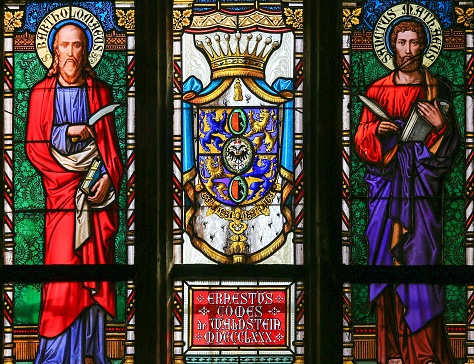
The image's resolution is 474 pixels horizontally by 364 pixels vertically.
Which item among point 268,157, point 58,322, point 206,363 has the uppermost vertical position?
point 268,157

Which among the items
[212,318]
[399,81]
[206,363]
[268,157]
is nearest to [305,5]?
[399,81]

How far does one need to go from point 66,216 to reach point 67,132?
47cm

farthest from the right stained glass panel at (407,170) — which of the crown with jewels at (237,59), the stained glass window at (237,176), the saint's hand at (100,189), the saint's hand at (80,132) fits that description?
the saint's hand at (80,132)

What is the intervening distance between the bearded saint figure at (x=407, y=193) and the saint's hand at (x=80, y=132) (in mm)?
1516

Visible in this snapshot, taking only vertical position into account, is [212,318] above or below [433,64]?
below

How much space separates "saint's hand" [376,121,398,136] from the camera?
11.0 feet

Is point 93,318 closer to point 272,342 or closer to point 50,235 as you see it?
point 50,235

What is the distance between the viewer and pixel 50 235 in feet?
11.0

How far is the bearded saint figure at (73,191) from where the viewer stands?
3289 millimetres

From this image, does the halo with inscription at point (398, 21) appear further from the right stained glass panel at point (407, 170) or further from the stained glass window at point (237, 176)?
the stained glass window at point (237, 176)

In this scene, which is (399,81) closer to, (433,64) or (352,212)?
(433,64)

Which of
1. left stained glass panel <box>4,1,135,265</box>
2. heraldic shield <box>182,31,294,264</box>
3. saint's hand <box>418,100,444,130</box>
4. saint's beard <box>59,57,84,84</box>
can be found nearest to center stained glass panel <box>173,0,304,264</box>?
heraldic shield <box>182,31,294,264</box>

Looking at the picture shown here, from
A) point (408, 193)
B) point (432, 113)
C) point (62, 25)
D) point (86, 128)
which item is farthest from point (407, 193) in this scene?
point (62, 25)

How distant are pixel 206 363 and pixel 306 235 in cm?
90
